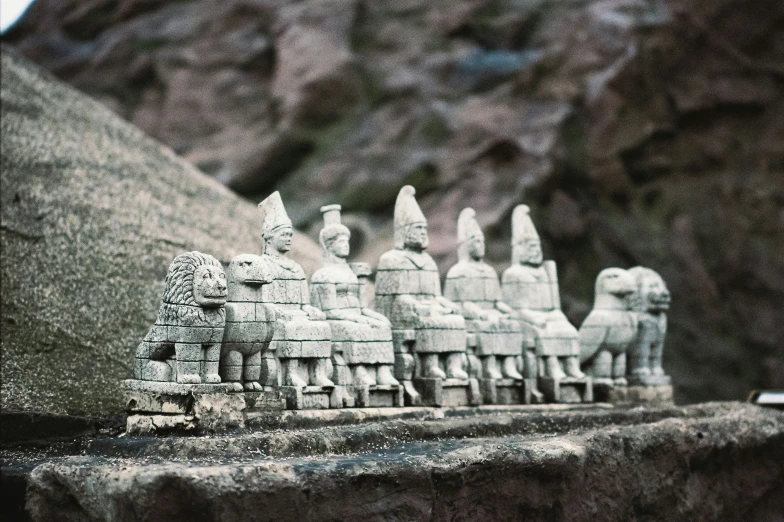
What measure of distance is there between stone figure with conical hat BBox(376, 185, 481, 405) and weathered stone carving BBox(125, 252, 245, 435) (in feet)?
10.2

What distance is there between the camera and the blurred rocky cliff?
24.5 meters

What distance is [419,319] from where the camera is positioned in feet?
47.1

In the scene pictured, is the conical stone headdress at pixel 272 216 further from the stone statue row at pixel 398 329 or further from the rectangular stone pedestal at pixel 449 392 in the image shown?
the rectangular stone pedestal at pixel 449 392

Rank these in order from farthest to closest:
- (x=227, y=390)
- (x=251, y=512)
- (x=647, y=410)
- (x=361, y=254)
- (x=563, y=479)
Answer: (x=361, y=254)
(x=647, y=410)
(x=563, y=479)
(x=227, y=390)
(x=251, y=512)

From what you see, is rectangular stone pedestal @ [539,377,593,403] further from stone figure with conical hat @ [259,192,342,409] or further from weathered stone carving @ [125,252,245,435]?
weathered stone carving @ [125,252,245,435]

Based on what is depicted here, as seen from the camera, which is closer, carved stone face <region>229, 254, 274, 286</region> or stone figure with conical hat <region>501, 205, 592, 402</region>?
carved stone face <region>229, 254, 274, 286</region>

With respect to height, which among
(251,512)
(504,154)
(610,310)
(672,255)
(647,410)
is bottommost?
(251,512)

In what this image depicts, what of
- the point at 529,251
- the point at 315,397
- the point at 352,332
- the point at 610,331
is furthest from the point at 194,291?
the point at 610,331

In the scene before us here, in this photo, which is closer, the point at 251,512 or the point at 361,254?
the point at 251,512

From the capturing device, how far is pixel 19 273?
16.2 m

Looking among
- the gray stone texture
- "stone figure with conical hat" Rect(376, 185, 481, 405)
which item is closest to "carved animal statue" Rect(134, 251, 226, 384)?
the gray stone texture

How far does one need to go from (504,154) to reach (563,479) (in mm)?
12671

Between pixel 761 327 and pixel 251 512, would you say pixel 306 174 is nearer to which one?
pixel 761 327

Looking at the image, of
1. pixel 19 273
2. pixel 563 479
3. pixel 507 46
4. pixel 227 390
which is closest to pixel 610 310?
pixel 563 479
